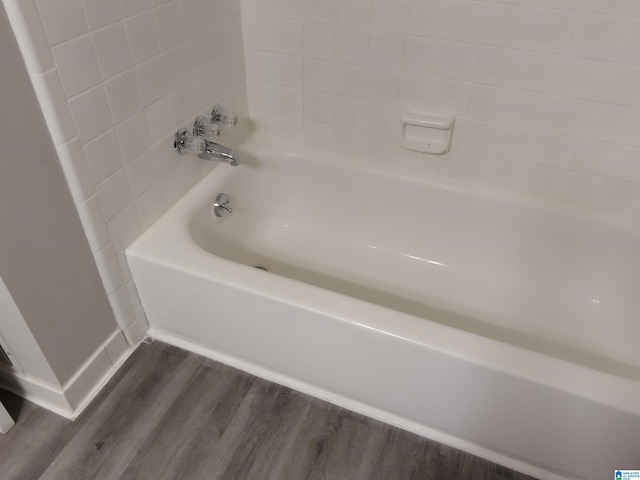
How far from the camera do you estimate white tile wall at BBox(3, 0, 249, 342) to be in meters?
1.06

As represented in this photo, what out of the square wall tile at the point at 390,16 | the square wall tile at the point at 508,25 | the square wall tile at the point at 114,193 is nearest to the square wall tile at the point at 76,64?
the square wall tile at the point at 114,193

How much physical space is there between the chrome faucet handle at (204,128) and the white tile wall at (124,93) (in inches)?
1.4

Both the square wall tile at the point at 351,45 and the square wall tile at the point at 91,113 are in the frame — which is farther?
the square wall tile at the point at 351,45

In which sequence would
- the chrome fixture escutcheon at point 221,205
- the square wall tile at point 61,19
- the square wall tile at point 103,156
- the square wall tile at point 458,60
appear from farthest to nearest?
the chrome fixture escutcheon at point 221,205 → the square wall tile at point 458,60 → the square wall tile at point 103,156 → the square wall tile at point 61,19

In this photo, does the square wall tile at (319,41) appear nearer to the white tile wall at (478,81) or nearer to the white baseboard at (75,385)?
the white tile wall at (478,81)

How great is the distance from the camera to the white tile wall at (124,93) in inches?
41.6

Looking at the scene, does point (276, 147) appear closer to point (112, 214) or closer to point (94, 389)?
point (112, 214)

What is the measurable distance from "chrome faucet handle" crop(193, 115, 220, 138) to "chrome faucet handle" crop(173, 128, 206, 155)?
4cm

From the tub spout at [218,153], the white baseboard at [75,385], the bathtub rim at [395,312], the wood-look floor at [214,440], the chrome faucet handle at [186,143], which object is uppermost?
the chrome faucet handle at [186,143]

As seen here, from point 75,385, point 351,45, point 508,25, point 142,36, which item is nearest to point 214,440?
point 75,385

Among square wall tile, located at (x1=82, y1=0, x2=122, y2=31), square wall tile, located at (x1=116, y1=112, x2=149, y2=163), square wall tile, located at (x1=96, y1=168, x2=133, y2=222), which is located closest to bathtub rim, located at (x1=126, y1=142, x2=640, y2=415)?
square wall tile, located at (x1=96, y1=168, x2=133, y2=222)

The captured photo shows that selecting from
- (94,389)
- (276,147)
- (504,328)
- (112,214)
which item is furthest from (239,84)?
(504,328)

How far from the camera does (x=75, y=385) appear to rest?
55.4 inches

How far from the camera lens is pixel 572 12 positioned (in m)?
1.29
